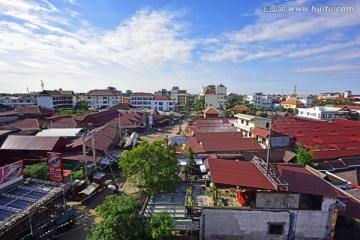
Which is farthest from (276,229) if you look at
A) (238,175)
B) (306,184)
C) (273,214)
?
(238,175)

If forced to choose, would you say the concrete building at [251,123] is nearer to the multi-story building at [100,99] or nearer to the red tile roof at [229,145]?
the red tile roof at [229,145]

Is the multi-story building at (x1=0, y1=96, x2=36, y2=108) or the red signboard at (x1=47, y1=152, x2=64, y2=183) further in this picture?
the multi-story building at (x1=0, y1=96, x2=36, y2=108)

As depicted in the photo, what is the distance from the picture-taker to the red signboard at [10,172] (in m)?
15.0

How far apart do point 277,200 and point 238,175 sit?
3.05 metres

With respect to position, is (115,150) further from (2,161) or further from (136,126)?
(136,126)

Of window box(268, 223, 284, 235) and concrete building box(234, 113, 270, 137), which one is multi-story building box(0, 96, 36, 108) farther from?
window box(268, 223, 284, 235)

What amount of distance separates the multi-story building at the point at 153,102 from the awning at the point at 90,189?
71030 millimetres

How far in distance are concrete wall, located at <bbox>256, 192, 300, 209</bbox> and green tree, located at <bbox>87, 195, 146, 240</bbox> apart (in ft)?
26.8

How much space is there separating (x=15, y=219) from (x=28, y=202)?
2.20 meters

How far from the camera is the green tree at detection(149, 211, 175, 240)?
11.6 metres

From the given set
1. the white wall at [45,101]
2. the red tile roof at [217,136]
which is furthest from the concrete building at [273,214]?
the white wall at [45,101]

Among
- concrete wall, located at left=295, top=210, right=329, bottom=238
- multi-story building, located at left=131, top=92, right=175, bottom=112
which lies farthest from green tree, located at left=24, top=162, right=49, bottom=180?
multi-story building, located at left=131, top=92, right=175, bottom=112

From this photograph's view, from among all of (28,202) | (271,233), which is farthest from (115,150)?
(271,233)

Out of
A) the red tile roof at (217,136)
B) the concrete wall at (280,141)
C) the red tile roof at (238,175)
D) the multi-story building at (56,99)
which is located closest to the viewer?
the red tile roof at (238,175)
